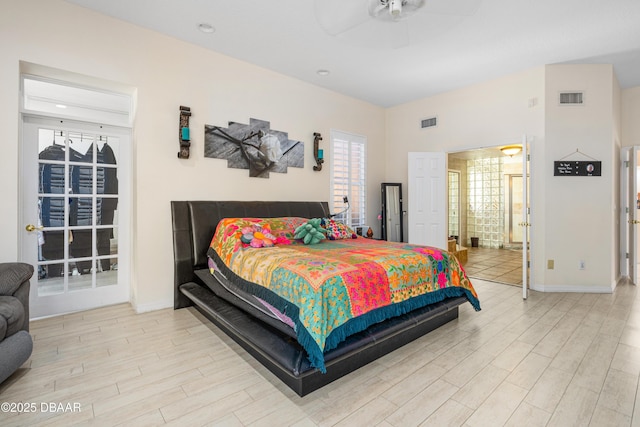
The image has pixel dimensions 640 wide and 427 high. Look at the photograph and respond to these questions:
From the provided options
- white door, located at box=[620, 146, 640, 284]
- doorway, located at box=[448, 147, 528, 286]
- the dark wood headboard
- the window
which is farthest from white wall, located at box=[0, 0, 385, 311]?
doorway, located at box=[448, 147, 528, 286]

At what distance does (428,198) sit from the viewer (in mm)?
5305

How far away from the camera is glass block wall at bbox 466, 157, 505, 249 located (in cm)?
792

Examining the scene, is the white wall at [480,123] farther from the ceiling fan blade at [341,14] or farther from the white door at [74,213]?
the white door at [74,213]

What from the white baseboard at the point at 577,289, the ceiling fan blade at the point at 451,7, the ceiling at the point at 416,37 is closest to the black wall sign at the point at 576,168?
the ceiling at the point at 416,37

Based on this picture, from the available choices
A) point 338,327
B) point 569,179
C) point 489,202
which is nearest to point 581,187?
point 569,179

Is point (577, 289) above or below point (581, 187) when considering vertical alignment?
below

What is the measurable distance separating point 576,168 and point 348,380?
4295 millimetres

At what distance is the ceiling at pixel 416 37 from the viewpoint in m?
2.84

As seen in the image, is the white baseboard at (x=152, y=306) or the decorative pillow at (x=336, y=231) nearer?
the white baseboard at (x=152, y=306)

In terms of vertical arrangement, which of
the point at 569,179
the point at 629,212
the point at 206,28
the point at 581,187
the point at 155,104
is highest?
the point at 206,28

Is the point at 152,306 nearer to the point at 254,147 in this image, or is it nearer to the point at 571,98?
the point at 254,147

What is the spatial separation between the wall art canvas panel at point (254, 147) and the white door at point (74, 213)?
98 centimetres

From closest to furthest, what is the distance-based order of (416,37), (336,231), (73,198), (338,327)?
(338,327), (416,37), (73,198), (336,231)

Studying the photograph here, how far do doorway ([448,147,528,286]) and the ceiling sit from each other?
3440mm
